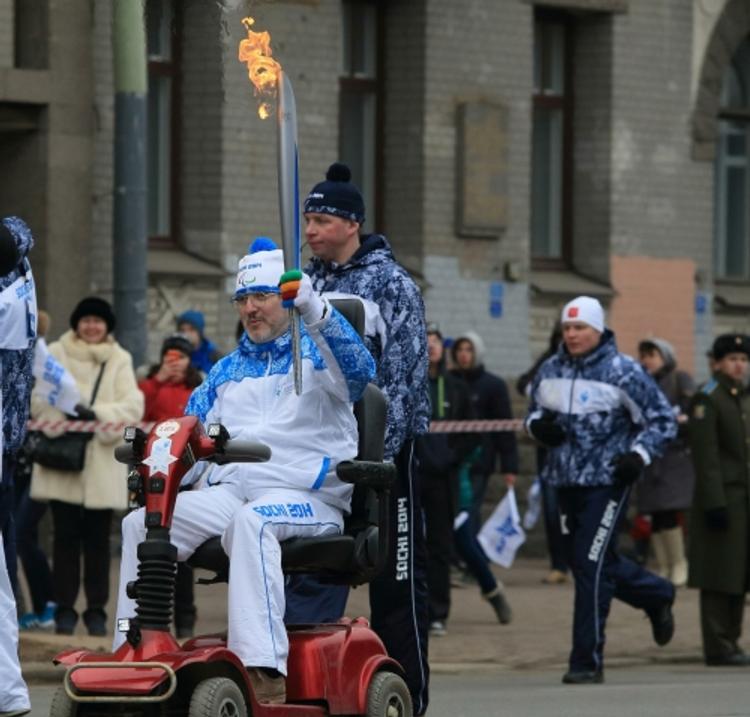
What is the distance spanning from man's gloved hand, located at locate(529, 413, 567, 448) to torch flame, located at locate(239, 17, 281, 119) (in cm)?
420

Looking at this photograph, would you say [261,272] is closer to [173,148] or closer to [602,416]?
[602,416]

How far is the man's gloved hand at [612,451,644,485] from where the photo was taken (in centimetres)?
1296

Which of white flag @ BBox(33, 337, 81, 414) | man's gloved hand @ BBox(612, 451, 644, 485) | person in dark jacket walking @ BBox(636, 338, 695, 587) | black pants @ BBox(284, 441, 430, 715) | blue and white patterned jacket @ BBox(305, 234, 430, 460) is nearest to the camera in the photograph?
blue and white patterned jacket @ BBox(305, 234, 430, 460)

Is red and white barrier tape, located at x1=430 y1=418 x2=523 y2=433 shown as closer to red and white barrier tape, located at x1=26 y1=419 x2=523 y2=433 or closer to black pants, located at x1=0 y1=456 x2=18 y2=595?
red and white barrier tape, located at x1=26 y1=419 x2=523 y2=433

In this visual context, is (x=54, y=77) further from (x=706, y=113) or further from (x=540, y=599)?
(x=706, y=113)

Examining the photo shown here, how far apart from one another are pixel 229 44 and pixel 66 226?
1104 centimetres

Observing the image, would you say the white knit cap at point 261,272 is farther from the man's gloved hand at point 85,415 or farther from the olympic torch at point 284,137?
the man's gloved hand at point 85,415

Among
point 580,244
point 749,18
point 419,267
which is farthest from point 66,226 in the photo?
point 749,18

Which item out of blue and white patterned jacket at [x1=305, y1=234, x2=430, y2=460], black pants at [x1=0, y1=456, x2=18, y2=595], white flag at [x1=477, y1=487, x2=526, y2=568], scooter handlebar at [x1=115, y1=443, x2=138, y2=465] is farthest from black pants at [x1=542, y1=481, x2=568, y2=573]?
scooter handlebar at [x1=115, y1=443, x2=138, y2=465]

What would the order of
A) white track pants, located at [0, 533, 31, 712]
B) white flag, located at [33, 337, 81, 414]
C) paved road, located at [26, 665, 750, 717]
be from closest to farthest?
white track pants, located at [0, 533, 31, 712] → paved road, located at [26, 665, 750, 717] → white flag, located at [33, 337, 81, 414]

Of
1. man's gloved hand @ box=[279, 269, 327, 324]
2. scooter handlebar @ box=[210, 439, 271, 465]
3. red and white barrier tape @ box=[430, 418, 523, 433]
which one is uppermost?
man's gloved hand @ box=[279, 269, 327, 324]

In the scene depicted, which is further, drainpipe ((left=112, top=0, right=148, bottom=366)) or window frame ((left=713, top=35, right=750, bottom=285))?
window frame ((left=713, top=35, right=750, bottom=285))

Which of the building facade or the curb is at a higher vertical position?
the building facade

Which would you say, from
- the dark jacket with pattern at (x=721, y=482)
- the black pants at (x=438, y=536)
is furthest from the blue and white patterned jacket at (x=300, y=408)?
the black pants at (x=438, y=536)
